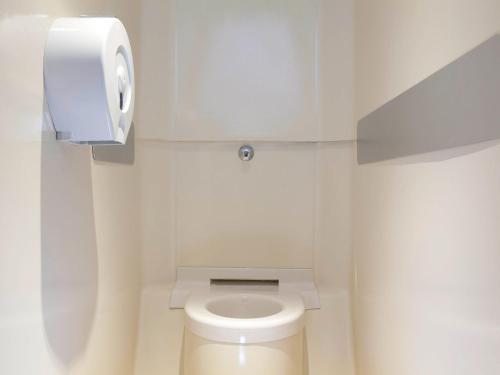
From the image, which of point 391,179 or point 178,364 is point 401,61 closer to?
point 391,179

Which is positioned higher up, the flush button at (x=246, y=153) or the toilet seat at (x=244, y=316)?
the flush button at (x=246, y=153)

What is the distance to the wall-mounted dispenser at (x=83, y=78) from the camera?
29.6 inches

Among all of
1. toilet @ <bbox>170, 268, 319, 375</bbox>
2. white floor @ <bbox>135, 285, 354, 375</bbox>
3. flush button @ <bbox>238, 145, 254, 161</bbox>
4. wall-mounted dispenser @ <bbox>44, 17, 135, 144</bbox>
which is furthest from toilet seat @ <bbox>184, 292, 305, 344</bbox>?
wall-mounted dispenser @ <bbox>44, 17, 135, 144</bbox>

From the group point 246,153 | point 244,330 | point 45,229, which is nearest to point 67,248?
point 45,229

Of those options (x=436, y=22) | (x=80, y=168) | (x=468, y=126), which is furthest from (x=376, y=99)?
(x=80, y=168)

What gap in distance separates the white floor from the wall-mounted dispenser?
36.3 inches

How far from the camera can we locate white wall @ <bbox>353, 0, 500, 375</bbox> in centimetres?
63

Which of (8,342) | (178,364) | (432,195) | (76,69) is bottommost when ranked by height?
(178,364)

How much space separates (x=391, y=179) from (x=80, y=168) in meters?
0.72

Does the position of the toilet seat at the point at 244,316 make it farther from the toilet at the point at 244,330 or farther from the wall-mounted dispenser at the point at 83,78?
the wall-mounted dispenser at the point at 83,78

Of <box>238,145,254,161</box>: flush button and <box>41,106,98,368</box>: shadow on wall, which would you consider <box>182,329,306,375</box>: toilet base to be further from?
<box>238,145,254,161</box>: flush button

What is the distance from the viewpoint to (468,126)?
26.5 inches

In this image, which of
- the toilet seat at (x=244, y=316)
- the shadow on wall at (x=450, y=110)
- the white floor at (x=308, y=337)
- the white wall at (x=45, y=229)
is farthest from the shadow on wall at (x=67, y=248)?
the shadow on wall at (x=450, y=110)

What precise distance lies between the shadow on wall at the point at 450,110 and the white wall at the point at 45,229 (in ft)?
2.23
